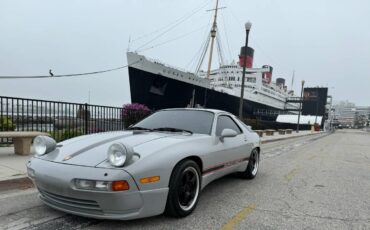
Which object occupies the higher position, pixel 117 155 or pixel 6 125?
pixel 117 155

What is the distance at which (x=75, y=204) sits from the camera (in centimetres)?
306

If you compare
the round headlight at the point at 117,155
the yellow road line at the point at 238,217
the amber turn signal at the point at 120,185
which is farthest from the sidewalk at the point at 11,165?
the yellow road line at the point at 238,217

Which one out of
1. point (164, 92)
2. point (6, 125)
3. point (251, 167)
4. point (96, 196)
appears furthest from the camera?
point (164, 92)

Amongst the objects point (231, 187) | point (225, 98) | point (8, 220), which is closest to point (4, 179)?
point (8, 220)

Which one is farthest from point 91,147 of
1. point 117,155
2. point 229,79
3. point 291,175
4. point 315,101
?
point 315,101

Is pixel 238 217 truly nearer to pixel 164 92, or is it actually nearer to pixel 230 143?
pixel 230 143

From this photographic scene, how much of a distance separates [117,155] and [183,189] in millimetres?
993

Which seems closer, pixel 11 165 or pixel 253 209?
pixel 253 209

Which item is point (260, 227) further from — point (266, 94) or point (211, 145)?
point (266, 94)

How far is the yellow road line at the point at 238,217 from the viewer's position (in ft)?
11.4

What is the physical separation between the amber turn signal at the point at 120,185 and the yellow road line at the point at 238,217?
1.24 metres

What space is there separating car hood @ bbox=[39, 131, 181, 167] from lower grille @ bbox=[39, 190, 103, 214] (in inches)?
14.3

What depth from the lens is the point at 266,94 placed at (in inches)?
2377

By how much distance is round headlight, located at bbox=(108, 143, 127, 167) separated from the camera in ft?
9.99
